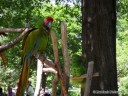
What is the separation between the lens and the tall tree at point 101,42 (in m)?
2.73

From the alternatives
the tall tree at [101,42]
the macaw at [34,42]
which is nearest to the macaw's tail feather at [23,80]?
the macaw at [34,42]

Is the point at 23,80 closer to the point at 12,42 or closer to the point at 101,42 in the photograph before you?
the point at 12,42

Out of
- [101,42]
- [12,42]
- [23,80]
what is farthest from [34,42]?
[101,42]

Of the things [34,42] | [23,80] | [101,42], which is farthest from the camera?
[101,42]

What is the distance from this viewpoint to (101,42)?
9.18 ft

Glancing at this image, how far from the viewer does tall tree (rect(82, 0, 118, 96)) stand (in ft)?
8.95

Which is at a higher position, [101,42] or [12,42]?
[101,42]

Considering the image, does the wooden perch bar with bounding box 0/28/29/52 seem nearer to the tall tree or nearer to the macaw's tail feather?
the macaw's tail feather

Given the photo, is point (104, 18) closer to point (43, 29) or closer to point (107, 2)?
point (107, 2)

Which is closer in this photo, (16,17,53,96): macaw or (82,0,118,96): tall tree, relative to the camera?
(16,17,53,96): macaw

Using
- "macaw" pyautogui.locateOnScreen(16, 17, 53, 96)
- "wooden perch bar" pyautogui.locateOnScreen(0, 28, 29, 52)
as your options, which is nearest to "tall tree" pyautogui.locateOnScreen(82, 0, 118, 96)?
"macaw" pyautogui.locateOnScreen(16, 17, 53, 96)

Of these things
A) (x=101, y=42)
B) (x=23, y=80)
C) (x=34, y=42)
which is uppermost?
(x=101, y=42)

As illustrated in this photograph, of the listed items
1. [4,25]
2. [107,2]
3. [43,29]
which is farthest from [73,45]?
[43,29]

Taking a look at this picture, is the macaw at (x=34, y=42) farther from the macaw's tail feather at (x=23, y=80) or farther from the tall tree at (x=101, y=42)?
the tall tree at (x=101, y=42)
